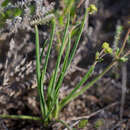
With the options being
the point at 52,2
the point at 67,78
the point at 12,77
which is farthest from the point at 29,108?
the point at 52,2

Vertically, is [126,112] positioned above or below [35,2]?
below

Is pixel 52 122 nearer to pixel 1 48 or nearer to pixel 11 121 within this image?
pixel 11 121

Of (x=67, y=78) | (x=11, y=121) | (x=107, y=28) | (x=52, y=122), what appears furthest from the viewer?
(x=107, y=28)

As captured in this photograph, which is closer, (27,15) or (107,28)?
(27,15)

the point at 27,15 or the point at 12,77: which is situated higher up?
the point at 27,15

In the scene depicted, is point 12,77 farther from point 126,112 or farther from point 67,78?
point 126,112

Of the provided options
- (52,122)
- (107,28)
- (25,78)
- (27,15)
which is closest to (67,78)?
(25,78)

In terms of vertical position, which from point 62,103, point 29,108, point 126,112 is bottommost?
point 126,112

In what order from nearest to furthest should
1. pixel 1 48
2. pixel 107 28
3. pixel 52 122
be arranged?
pixel 52 122
pixel 1 48
pixel 107 28

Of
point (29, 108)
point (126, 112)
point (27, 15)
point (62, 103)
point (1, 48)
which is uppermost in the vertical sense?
point (27, 15)
